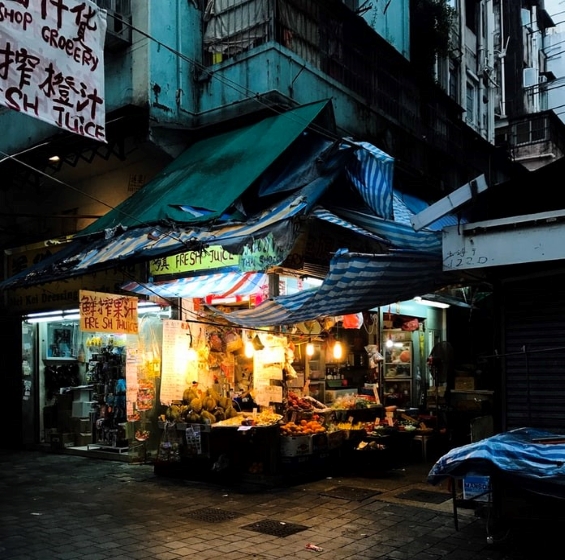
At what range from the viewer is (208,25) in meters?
12.7

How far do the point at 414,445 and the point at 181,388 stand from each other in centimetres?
516

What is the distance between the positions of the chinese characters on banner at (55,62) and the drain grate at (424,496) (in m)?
6.96

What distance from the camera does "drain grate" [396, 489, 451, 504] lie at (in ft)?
30.8

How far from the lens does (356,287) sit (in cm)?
805

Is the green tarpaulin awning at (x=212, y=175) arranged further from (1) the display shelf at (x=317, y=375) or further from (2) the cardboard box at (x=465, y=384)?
(2) the cardboard box at (x=465, y=384)

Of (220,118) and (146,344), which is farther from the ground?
(220,118)

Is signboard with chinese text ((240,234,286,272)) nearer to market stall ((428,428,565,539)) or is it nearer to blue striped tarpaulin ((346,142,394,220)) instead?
blue striped tarpaulin ((346,142,394,220))

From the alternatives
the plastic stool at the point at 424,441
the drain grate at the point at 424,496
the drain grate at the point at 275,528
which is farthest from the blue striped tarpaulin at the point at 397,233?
the plastic stool at the point at 424,441

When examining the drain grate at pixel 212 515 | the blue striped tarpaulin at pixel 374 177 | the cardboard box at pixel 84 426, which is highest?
the blue striped tarpaulin at pixel 374 177

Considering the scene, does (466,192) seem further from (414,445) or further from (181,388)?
(414,445)

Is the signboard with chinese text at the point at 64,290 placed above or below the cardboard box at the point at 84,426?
above

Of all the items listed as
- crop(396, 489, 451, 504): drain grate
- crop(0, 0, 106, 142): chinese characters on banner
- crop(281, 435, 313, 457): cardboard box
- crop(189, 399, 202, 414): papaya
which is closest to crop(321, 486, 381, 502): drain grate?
crop(396, 489, 451, 504): drain grate

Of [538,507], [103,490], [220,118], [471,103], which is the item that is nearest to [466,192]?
[538,507]

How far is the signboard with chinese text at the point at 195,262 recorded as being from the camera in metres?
10.8
